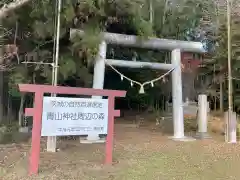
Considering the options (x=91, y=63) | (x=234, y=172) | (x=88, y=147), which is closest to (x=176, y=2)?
(x=91, y=63)

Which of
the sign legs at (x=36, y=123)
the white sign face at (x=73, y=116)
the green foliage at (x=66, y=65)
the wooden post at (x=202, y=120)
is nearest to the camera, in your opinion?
the sign legs at (x=36, y=123)

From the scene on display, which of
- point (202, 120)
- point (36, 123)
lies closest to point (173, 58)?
point (202, 120)

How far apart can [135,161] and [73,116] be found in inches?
58.5

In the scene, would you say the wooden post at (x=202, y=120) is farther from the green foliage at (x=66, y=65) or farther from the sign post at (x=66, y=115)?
the sign post at (x=66, y=115)

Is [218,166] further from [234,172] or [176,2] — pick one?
[176,2]

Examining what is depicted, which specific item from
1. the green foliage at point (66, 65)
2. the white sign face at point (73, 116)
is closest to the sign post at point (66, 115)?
the white sign face at point (73, 116)

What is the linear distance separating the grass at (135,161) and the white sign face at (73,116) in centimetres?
60

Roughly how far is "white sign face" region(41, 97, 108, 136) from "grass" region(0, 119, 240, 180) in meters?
0.60

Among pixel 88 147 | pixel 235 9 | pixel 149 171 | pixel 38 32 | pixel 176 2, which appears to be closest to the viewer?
pixel 149 171

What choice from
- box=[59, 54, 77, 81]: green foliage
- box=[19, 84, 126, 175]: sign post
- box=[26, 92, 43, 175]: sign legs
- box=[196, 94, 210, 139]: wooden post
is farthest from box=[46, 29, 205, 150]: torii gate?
box=[26, 92, 43, 175]: sign legs

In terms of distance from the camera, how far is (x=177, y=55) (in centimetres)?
998

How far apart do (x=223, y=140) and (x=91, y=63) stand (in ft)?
13.7

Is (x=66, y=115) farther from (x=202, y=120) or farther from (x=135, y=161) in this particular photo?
(x=202, y=120)

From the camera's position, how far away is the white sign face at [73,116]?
5.66m
